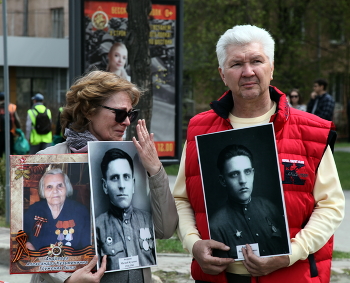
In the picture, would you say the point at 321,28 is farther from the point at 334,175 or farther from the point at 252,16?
the point at 334,175

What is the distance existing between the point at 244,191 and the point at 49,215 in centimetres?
90

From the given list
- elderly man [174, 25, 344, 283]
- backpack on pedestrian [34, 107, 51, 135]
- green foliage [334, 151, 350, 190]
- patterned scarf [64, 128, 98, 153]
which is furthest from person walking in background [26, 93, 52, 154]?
elderly man [174, 25, 344, 283]

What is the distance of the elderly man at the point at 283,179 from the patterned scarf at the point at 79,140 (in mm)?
524

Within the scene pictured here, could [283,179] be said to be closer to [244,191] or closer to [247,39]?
[244,191]

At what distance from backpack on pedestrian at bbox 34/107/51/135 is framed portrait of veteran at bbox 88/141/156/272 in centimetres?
1079

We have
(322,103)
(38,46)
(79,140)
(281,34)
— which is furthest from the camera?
(38,46)

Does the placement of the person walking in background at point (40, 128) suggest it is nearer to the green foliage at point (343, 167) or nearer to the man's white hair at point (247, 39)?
the green foliage at point (343, 167)

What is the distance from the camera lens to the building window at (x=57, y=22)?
30562mm

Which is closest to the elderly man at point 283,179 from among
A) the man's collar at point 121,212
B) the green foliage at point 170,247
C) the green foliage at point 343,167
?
the man's collar at point 121,212

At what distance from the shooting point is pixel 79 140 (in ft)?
9.14

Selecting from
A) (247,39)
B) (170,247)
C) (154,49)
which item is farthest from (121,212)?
(154,49)

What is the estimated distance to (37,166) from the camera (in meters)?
2.60

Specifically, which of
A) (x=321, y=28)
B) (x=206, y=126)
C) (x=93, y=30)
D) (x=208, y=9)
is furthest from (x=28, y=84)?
(x=206, y=126)

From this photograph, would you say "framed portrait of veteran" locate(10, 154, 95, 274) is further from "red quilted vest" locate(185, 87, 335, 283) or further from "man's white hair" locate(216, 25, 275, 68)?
"man's white hair" locate(216, 25, 275, 68)
